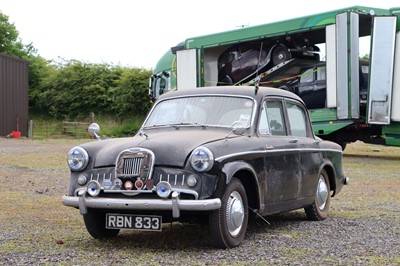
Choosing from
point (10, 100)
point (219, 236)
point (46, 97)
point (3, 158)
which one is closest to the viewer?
point (219, 236)

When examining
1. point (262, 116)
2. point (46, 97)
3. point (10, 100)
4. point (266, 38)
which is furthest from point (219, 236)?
point (46, 97)

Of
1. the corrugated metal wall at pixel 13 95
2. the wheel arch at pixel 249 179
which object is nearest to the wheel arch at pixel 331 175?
the wheel arch at pixel 249 179

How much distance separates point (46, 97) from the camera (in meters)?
47.1

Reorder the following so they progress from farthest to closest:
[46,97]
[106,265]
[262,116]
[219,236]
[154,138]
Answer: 1. [46,97]
2. [262,116]
3. [154,138]
4. [219,236]
5. [106,265]

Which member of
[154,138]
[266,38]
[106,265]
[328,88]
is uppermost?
[266,38]

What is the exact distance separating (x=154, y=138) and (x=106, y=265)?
150cm

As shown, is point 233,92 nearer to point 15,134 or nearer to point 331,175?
point 331,175

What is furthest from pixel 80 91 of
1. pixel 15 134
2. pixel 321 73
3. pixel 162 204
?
pixel 162 204

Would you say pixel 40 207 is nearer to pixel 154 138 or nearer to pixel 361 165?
pixel 154 138

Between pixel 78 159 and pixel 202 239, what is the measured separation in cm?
144

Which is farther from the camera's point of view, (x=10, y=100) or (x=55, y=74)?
(x=55, y=74)

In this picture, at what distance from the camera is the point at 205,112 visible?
23.8 feet

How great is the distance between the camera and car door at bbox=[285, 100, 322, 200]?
7.71 meters

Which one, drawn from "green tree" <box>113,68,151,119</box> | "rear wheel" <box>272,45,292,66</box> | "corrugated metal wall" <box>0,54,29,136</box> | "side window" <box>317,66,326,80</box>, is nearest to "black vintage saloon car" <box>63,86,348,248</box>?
"side window" <box>317,66,326,80</box>
